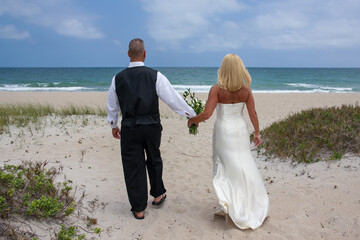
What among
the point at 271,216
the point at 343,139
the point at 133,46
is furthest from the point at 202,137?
the point at 133,46

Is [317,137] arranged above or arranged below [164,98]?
below

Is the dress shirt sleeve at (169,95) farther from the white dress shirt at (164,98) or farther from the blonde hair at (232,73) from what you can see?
the blonde hair at (232,73)

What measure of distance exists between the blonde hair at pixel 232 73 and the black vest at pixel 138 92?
0.88 meters

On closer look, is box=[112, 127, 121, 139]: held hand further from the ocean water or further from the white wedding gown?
the ocean water

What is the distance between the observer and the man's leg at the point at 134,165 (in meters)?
3.99

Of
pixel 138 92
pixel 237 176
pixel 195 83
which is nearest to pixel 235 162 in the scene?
pixel 237 176

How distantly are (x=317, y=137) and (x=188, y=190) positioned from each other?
3.09m

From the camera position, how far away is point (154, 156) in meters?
4.27

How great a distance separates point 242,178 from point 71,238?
232 cm

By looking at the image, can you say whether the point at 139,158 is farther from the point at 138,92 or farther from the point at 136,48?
the point at 136,48

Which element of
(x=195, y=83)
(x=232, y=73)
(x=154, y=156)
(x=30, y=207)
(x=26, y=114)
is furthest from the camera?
(x=195, y=83)

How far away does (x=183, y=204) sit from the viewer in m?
4.90

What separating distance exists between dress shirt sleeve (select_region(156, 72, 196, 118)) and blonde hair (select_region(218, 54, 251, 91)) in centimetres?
61

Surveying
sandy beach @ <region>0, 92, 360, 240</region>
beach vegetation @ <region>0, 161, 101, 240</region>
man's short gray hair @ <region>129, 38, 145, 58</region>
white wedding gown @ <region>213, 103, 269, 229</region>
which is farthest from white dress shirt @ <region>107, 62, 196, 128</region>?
sandy beach @ <region>0, 92, 360, 240</region>
